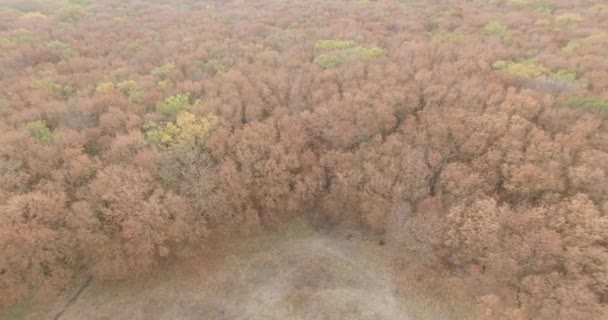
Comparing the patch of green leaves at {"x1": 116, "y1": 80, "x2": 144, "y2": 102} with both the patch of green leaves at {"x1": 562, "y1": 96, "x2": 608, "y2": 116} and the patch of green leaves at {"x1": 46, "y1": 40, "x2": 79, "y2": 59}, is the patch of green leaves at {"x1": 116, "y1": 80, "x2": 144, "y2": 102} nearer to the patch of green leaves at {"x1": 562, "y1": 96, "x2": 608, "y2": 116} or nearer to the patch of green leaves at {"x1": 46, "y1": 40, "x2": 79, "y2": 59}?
the patch of green leaves at {"x1": 46, "y1": 40, "x2": 79, "y2": 59}

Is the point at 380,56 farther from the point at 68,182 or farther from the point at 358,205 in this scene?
the point at 68,182

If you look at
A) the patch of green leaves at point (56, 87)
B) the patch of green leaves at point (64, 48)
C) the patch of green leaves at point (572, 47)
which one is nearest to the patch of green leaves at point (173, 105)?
the patch of green leaves at point (56, 87)

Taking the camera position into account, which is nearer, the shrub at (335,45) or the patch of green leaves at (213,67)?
the patch of green leaves at (213,67)

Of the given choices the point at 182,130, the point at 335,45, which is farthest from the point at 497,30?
the point at 182,130

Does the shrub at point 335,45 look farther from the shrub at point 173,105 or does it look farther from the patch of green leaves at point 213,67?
the shrub at point 173,105

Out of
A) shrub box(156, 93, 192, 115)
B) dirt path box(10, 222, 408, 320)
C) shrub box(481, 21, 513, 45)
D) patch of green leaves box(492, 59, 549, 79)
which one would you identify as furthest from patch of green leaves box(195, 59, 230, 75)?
shrub box(481, 21, 513, 45)

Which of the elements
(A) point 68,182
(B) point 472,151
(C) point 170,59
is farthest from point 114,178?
(B) point 472,151

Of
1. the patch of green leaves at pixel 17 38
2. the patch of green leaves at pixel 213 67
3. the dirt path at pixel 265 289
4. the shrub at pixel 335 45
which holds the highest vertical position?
the patch of green leaves at pixel 17 38
